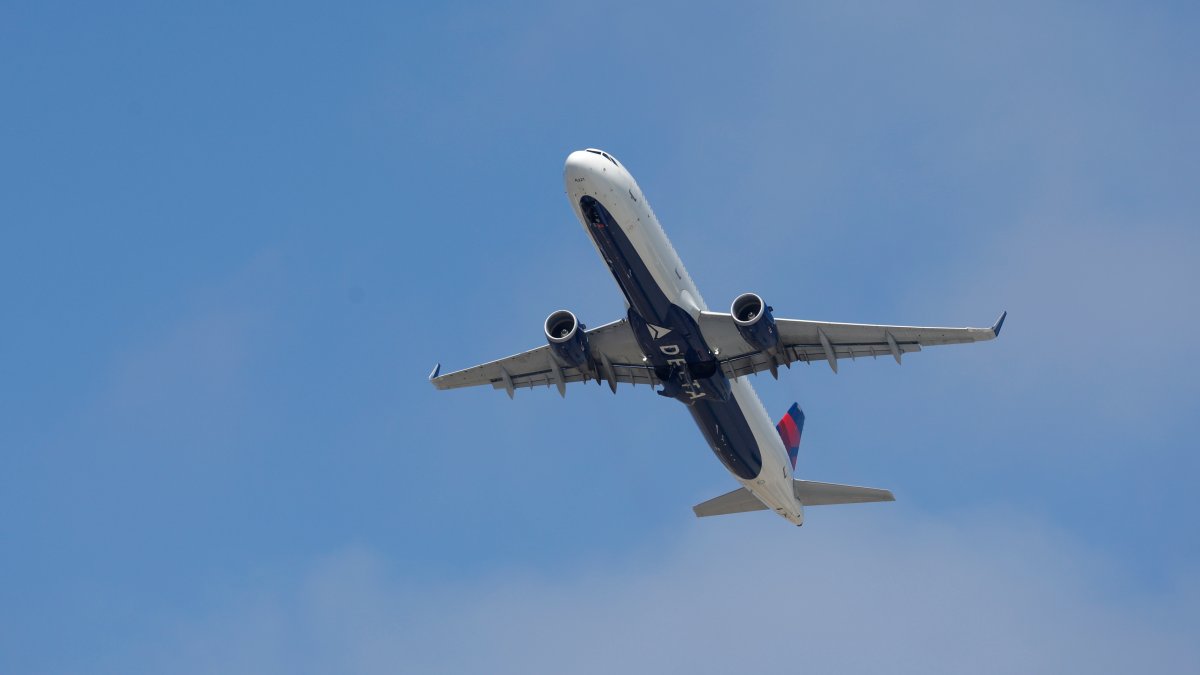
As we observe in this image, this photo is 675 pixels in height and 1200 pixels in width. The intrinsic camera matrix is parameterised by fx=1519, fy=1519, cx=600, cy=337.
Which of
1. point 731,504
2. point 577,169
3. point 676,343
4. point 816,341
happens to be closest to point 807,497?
point 731,504

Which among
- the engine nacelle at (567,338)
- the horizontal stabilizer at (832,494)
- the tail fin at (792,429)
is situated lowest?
the horizontal stabilizer at (832,494)

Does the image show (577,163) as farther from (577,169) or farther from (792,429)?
(792,429)

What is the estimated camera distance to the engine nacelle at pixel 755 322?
4975 cm

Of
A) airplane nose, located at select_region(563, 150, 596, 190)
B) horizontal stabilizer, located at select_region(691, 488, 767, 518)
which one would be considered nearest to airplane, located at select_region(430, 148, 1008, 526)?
airplane nose, located at select_region(563, 150, 596, 190)

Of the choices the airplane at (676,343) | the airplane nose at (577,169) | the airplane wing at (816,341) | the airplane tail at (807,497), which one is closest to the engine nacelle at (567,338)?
the airplane at (676,343)

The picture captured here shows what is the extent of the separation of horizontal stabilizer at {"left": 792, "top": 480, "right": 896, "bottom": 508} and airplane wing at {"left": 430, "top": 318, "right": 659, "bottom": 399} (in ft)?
31.0

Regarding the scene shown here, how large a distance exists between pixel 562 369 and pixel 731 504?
35.1 ft

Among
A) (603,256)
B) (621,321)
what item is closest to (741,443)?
(621,321)

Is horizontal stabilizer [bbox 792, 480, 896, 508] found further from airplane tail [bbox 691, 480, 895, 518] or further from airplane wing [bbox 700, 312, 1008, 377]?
airplane wing [bbox 700, 312, 1008, 377]

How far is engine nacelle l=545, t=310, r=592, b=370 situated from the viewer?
2047 inches

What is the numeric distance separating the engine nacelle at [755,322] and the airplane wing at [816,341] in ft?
2.25

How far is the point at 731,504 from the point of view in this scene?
61.7m

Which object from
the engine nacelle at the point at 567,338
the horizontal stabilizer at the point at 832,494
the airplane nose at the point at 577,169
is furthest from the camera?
the horizontal stabilizer at the point at 832,494

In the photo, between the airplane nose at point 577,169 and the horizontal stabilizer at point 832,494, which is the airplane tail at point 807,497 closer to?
the horizontal stabilizer at point 832,494
